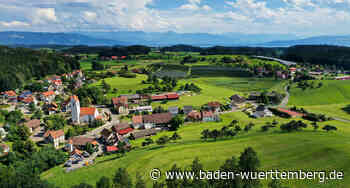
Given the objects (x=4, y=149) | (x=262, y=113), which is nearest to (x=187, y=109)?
(x=262, y=113)

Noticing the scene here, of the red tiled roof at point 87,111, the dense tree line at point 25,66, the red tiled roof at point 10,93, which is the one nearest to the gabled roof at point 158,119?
the red tiled roof at point 87,111

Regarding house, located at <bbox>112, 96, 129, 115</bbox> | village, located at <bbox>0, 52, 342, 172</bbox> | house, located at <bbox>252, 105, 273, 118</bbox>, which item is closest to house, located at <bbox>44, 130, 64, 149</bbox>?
village, located at <bbox>0, 52, 342, 172</bbox>

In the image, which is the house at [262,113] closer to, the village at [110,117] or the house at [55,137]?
the village at [110,117]

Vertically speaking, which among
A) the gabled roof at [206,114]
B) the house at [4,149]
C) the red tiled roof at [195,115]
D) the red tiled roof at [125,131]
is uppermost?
the gabled roof at [206,114]

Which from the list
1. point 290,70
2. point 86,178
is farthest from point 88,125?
point 290,70

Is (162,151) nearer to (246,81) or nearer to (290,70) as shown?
(246,81)

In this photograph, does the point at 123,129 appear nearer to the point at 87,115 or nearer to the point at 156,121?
the point at 156,121
